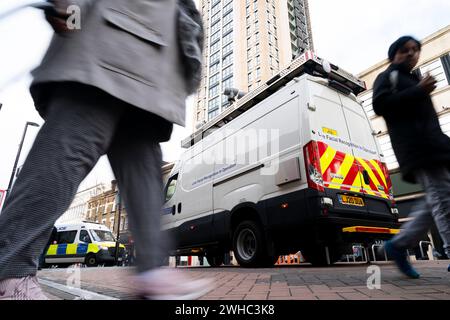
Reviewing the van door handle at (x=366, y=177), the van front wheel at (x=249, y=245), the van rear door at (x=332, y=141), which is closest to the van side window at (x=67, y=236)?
the van front wheel at (x=249, y=245)

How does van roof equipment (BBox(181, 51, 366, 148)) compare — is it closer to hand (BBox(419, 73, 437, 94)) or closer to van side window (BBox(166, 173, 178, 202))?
van side window (BBox(166, 173, 178, 202))

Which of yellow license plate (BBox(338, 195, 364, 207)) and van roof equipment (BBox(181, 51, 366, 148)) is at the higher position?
van roof equipment (BBox(181, 51, 366, 148))

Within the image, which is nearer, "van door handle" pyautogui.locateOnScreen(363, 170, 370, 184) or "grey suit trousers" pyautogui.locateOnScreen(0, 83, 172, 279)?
"grey suit trousers" pyautogui.locateOnScreen(0, 83, 172, 279)

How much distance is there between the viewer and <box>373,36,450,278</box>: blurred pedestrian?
200 centimetres

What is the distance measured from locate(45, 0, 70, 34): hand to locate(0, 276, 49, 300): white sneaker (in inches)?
34.9

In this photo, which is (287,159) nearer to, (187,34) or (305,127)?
(305,127)

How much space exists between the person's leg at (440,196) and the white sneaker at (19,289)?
2.37 m

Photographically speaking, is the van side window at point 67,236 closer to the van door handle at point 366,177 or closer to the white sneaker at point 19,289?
the van door handle at point 366,177

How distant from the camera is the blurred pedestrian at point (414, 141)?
2.00m

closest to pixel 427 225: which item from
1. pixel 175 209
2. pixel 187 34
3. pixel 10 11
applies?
pixel 187 34

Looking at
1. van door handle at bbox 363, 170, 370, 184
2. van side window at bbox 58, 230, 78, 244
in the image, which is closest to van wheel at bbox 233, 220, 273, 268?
van door handle at bbox 363, 170, 370, 184

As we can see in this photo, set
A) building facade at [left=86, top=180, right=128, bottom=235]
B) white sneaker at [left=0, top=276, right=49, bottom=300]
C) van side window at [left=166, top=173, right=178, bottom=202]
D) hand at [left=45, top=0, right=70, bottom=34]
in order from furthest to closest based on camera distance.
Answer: building facade at [left=86, top=180, right=128, bottom=235], van side window at [left=166, top=173, right=178, bottom=202], hand at [left=45, top=0, right=70, bottom=34], white sneaker at [left=0, top=276, right=49, bottom=300]

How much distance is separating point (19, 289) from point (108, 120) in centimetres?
65

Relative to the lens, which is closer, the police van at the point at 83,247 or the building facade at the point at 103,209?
the police van at the point at 83,247
